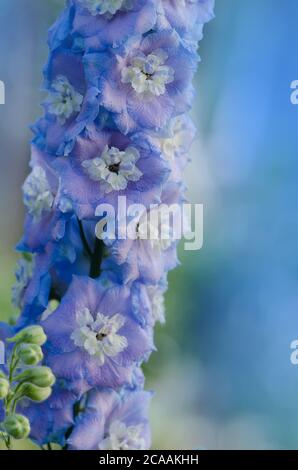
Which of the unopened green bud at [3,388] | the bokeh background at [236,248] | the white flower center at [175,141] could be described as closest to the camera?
the unopened green bud at [3,388]

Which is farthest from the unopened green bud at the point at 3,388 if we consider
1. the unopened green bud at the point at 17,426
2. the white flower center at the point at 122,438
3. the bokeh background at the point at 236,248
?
the bokeh background at the point at 236,248

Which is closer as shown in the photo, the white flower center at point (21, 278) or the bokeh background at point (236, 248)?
the white flower center at point (21, 278)

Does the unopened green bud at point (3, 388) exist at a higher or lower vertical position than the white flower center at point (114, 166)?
lower

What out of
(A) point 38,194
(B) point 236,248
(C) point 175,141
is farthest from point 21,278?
(B) point 236,248

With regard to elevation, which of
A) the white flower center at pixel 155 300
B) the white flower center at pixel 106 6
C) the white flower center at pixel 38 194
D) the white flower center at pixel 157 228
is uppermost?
the white flower center at pixel 106 6

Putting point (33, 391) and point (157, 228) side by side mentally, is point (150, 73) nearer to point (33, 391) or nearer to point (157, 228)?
point (157, 228)

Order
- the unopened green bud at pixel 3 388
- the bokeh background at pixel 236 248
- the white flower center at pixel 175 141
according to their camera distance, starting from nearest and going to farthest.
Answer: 1. the unopened green bud at pixel 3 388
2. the white flower center at pixel 175 141
3. the bokeh background at pixel 236 248

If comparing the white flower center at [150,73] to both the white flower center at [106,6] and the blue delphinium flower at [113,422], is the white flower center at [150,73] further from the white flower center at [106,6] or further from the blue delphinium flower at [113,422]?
the blue delphinium flower at [113,422]
